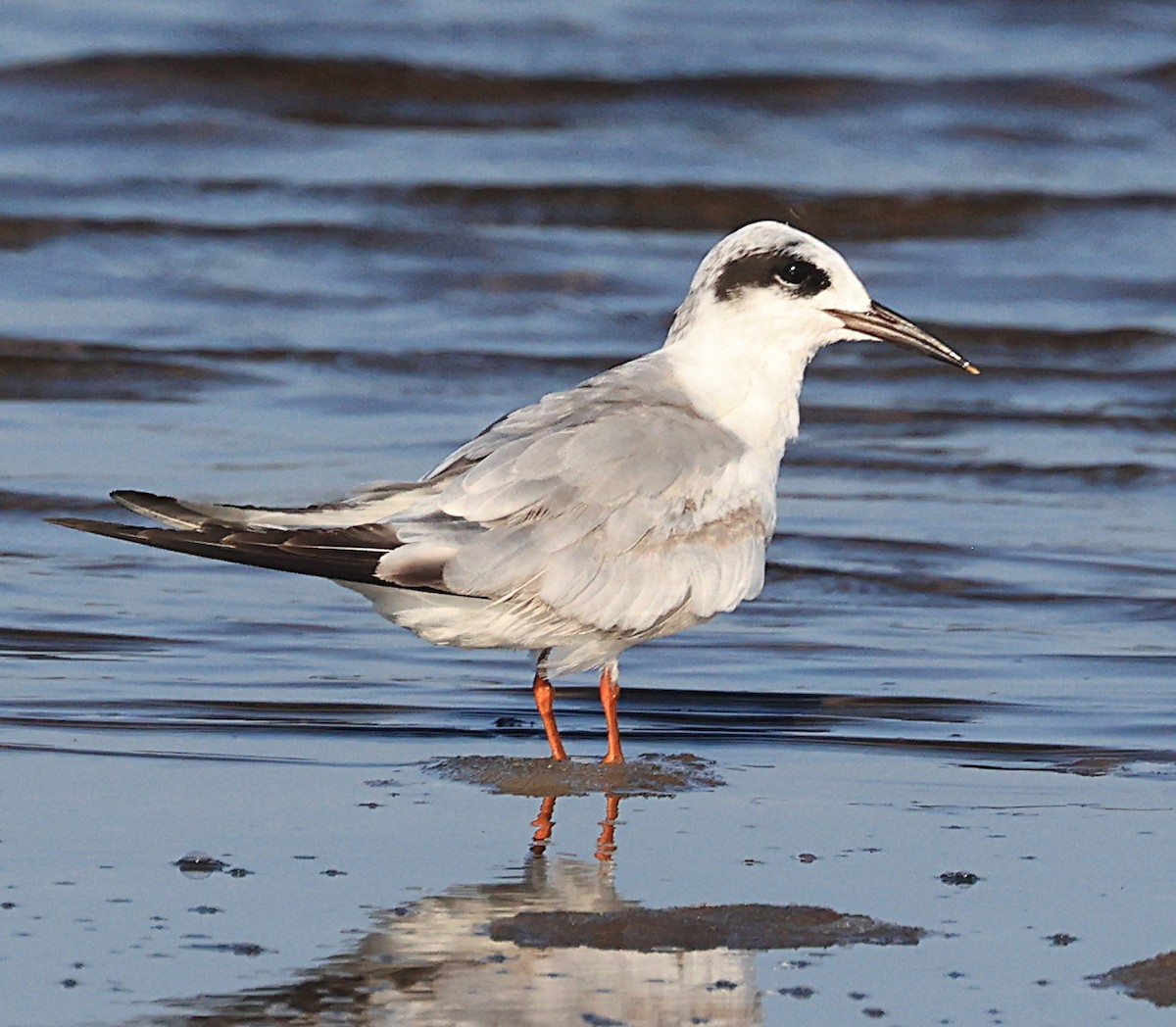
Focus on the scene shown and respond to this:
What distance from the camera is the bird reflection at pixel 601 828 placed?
4.20 metres

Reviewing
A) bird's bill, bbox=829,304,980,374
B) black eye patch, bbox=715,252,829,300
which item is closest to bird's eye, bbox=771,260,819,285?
black eye patch, bbox=715,252,829,300

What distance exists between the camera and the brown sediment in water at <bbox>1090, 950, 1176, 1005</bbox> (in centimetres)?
336

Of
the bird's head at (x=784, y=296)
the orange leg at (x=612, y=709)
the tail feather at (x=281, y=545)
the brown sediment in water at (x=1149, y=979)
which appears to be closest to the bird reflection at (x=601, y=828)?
the orange leg at (x=612, y=709)

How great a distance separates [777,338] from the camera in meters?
5.25

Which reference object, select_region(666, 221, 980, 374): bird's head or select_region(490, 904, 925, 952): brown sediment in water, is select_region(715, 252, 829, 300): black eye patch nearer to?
select_region(666, 221, 980, 374): bird's head

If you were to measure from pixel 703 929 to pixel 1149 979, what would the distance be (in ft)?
2.20

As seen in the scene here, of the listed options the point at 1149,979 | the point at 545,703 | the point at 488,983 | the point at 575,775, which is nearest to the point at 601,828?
the point at 575,775

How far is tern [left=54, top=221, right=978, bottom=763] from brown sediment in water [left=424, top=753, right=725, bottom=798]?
0.10 m

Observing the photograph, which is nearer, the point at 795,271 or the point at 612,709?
the point at 612,709

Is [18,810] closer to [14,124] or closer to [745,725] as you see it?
[745,725]

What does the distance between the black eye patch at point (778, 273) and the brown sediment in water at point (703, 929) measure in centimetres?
187

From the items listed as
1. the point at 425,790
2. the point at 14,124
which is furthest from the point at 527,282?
the point at 425,790

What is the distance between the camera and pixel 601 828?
436 cm

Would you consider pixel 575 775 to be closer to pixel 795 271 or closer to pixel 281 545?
pixel 281 545
